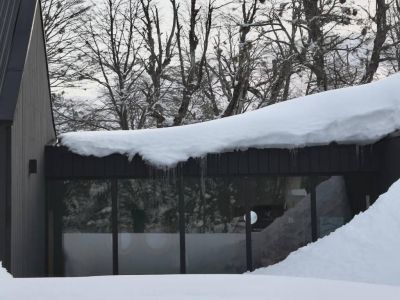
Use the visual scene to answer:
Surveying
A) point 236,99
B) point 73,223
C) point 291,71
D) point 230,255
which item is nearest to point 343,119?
point 230,255

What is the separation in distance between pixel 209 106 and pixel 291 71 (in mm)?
5465

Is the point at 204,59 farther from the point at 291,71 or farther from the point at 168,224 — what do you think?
the point at 168,224

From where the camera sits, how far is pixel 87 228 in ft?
36.0

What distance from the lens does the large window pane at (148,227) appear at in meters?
10.8

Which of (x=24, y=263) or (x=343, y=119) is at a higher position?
(x=343, y=119)

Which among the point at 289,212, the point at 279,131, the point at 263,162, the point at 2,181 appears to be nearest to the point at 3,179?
the point at 2,181

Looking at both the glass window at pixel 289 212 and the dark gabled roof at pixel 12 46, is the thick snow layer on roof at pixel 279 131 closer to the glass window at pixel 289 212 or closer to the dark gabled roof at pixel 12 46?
the glass window at pixel 289 212

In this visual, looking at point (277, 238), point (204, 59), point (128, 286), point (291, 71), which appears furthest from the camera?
point (204, 59)

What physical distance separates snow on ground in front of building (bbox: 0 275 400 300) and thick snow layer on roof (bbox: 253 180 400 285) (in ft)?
11.0

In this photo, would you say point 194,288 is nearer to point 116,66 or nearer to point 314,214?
point 314,214

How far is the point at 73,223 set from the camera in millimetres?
11008

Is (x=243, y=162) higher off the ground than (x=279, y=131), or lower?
lower

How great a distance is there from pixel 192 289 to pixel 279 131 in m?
6.87

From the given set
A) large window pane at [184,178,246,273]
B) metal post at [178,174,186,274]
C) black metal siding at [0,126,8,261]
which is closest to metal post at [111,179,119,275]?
metal post at [178,174,186,274]
